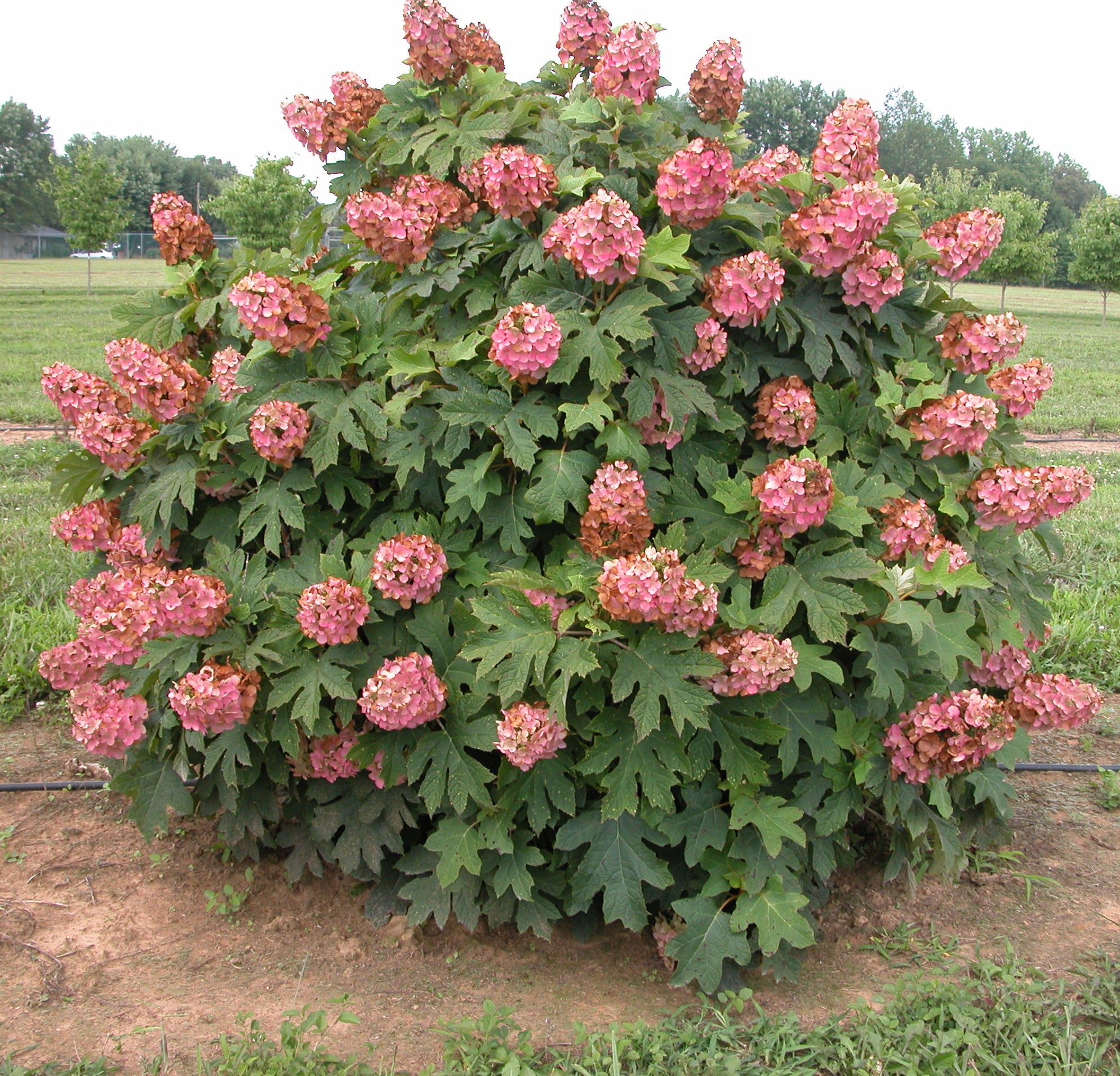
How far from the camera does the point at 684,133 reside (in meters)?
3.24

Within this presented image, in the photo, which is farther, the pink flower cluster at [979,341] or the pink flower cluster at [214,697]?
the pink flower cluster at [979,341]

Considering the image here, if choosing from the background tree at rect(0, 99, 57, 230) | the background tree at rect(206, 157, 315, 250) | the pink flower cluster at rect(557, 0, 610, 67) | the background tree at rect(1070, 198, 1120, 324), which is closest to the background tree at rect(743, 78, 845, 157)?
the background tree at rect(1070, 198, 1120, 324)

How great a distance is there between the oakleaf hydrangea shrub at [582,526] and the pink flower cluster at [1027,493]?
0.4 inches

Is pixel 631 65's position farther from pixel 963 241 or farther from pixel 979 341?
pixel 979 341

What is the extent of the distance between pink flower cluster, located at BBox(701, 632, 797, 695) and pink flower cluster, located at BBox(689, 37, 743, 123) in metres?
1.67

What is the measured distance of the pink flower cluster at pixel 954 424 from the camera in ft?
9.72

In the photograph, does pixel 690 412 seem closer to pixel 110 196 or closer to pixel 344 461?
pixel 344 461

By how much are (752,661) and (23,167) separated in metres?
83.6

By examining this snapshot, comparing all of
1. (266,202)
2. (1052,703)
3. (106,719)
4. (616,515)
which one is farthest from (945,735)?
(266,202)

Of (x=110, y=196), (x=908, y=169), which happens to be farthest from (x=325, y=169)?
(x=908, y=169)

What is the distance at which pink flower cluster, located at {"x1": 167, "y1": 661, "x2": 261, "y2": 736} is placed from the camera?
2635 mm

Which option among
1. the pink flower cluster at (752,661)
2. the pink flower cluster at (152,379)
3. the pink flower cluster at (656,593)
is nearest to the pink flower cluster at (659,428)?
the pink flower cluster at (656,593)

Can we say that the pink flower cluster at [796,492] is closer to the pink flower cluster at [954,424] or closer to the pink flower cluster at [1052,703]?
the pink flower cluster at [954,424]

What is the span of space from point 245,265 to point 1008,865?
317 centimetres
